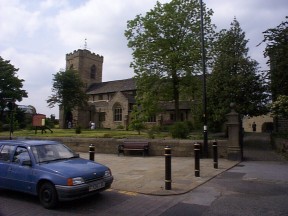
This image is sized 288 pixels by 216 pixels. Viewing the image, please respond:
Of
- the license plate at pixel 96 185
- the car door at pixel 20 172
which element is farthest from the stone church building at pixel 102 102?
the license plate at pixel 96 185

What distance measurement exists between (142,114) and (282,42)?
57.0 feet

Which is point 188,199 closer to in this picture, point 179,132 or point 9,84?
point 179,132

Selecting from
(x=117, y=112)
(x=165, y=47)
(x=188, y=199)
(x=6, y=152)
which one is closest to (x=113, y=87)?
(x=117, y=112)

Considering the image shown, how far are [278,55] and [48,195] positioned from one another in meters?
16.2

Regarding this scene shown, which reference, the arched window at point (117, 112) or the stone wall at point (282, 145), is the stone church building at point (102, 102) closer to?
the arched window at point (117, 112)

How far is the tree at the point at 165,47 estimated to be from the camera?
103ft

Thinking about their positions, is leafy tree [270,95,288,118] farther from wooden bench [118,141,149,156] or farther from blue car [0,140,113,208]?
blue car [0,140,113,208]

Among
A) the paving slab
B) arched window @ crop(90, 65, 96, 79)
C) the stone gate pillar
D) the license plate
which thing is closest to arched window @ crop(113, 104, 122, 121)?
arched window @ crop(90, 65, 96, 79)

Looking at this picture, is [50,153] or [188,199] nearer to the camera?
[188,199]

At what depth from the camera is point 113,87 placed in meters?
68.2

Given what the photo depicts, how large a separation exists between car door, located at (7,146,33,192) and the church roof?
54.7 metres

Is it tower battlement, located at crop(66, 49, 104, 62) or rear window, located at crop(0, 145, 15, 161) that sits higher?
tower battlement, located at crop(66, 49, 104, 62)

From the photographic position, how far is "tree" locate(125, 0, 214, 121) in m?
31.4

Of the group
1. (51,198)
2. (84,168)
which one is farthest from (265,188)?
(51,198)
